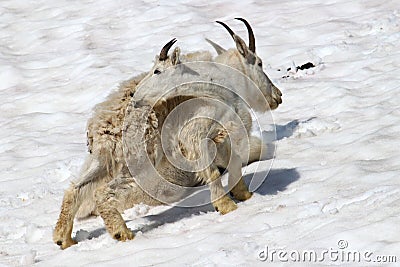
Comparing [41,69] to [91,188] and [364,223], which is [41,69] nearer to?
[91,188]

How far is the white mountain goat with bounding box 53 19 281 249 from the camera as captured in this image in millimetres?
6688

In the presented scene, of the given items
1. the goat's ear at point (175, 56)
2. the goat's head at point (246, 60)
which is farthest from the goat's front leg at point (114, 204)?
the goat's head at point (246, 60)

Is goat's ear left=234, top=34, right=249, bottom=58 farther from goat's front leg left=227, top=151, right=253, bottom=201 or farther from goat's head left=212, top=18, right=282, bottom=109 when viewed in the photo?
goat's front leg left=227, top=151, right=253, bottom=201

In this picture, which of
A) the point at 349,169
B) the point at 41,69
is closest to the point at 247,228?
the point at 349,169

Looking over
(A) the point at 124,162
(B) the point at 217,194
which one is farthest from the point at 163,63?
(B) the point at 217,194
